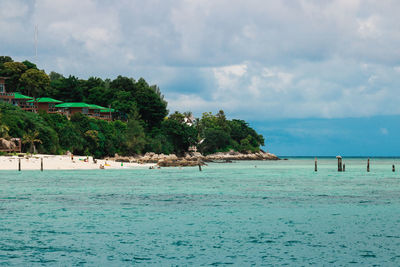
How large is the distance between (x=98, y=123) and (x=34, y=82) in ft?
72.5

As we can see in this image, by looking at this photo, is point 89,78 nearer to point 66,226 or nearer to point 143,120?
point 143,120

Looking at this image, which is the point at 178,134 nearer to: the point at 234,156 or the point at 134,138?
the point at 134,138

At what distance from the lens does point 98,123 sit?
120 metres

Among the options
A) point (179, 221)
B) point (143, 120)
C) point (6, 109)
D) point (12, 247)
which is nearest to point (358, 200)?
point (179, 221)

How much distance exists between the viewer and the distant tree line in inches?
3713

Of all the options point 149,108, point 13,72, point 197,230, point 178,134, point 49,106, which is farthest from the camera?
point 178,134

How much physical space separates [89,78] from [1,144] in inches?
2953

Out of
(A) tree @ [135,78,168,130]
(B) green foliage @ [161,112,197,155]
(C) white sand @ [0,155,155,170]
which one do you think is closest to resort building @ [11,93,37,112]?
(A) tree @ [135,78,168,130]

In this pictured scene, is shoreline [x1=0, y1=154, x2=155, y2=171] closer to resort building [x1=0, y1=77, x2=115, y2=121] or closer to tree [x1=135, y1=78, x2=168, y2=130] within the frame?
resort building [x1=0, y1=77, x2=115, y2=121]

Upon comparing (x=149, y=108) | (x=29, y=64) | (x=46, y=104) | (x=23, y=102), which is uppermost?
(x=29, y=64)

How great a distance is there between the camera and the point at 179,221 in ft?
87.6

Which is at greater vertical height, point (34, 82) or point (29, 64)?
point (29, 64)

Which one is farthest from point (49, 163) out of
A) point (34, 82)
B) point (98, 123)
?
point (34, 82)

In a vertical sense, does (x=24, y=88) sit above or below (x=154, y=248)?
above
